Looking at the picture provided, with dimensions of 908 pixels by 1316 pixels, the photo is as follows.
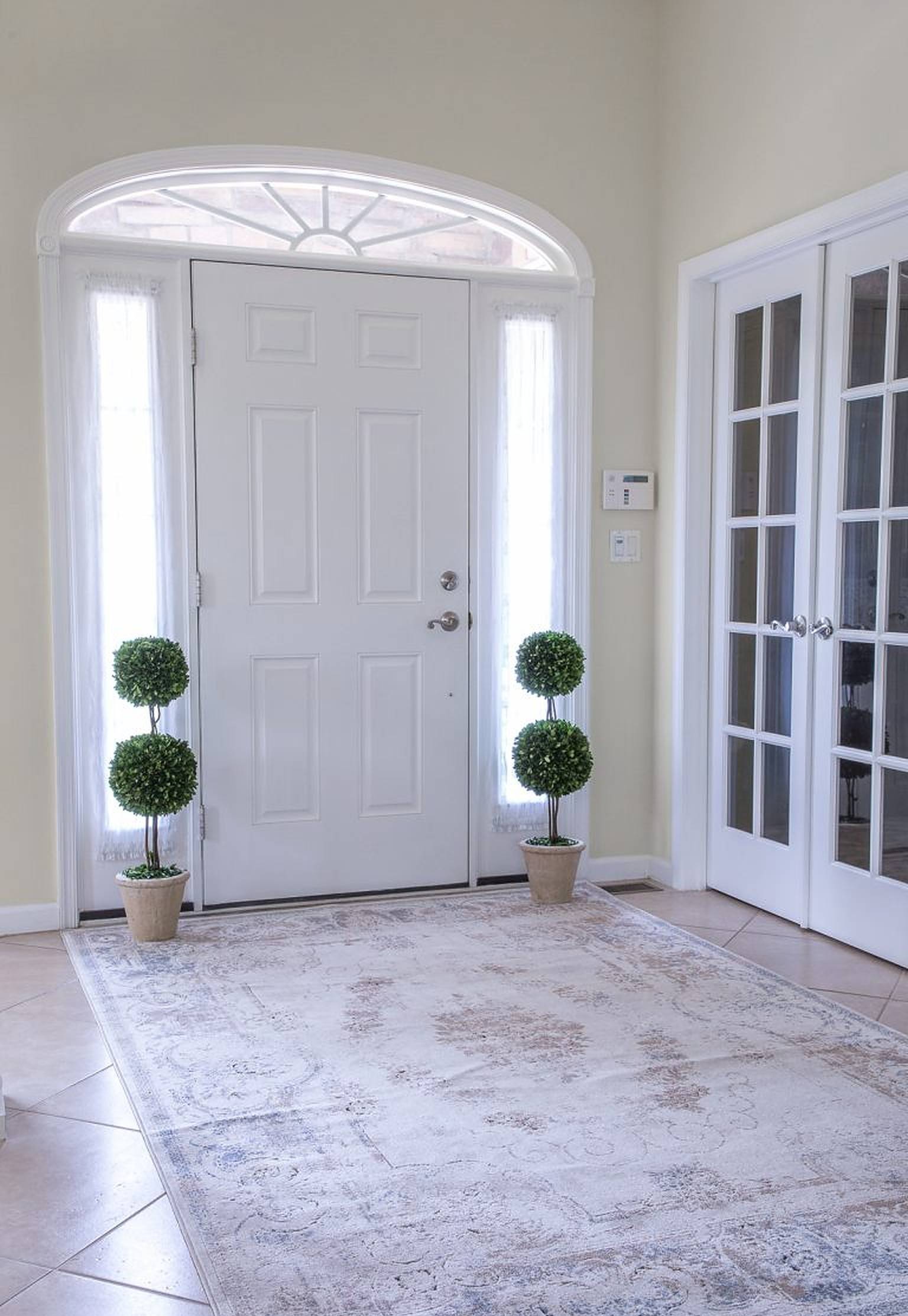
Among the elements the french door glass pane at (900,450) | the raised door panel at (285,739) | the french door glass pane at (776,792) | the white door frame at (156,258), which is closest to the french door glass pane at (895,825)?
the french door glass pane at (776,792)

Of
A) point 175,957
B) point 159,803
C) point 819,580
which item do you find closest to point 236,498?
point 159,803

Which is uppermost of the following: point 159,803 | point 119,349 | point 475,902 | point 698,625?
point 119,349

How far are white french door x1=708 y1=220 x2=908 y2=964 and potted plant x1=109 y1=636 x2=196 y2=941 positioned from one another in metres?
1.97

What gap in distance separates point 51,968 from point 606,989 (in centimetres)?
169

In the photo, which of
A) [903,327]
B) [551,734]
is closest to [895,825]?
[551,734]

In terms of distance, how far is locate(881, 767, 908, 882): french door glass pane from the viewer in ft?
12.3

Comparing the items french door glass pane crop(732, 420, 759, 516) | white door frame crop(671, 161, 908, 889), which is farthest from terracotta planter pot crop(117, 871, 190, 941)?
french door glass pane crop(732, 420, 759, 516)

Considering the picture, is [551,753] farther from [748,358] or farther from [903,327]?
[903,327]

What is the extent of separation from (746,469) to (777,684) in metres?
0.79

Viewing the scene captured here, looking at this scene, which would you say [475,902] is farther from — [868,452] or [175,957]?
[868,452]

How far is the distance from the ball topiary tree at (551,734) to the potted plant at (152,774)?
1.18 m

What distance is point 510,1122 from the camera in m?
2.72

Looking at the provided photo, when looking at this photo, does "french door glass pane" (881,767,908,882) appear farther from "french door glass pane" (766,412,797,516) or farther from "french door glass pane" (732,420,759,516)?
"french door glass pane" (732,420,759,516)

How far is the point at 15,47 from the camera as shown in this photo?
404 cm
